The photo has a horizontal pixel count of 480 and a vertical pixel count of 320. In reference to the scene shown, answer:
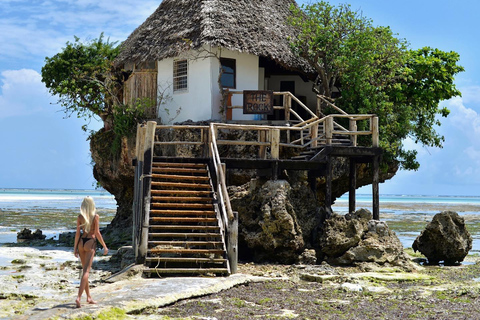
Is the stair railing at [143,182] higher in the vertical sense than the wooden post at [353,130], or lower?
lower

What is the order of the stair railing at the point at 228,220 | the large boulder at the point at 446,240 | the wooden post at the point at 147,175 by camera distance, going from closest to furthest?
the stair railing at the point at 228,220, the wooden post at the point at 147,175, the large boulder at the point at 446,240

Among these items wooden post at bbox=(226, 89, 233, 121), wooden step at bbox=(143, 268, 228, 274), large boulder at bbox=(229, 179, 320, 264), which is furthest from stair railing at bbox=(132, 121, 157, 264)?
wooden post at bbox=(226, 89, 233, 121)

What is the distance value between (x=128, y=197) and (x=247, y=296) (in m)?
15.3

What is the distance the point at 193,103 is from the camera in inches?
856

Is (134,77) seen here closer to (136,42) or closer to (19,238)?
(136,42)

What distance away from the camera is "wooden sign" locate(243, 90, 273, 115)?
2023cm

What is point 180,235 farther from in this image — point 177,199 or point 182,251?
point 177,199

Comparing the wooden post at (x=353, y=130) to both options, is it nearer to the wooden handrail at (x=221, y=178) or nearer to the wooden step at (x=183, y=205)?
the wooden handrail at (x=221, y=178)

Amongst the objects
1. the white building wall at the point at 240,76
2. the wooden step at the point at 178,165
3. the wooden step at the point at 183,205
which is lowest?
the wooden step at the point at 183,205

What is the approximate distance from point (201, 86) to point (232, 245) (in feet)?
29.6

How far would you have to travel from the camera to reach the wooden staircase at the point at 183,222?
13.5 meters

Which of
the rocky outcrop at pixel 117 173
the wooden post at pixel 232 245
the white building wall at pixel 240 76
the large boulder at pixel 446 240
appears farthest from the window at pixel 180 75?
the large boulder at pixel 446 240

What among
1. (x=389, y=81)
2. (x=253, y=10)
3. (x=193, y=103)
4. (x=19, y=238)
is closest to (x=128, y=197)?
(x=19, y=238)

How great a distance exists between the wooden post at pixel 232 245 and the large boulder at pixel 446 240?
25.1 ft
